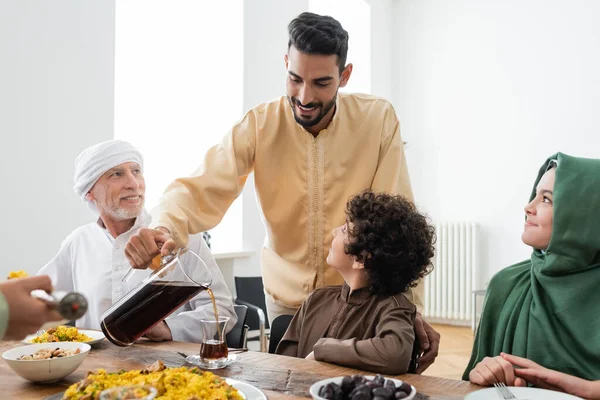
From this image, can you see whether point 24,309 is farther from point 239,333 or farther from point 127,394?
point 239,333

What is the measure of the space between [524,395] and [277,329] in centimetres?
96

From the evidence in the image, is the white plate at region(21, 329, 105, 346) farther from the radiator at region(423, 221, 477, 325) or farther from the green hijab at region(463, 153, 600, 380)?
the radiator at region(423, 221, 477, 325)

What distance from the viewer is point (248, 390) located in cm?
127

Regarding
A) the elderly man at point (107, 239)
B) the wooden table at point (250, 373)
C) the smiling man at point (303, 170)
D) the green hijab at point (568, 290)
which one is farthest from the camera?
the elderly man at point (107, 239)

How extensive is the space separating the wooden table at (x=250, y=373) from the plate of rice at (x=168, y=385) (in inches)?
5.9

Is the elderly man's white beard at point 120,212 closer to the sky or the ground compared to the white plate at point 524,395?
closer to the sky

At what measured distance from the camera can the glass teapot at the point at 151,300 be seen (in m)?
1.44

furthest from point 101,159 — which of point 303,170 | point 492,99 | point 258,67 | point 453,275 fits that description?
point 492,99

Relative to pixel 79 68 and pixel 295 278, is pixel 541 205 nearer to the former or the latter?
pixel 295 278

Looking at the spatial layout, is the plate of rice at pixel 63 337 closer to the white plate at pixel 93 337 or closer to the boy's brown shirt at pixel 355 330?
the white plate at pixel 93 337

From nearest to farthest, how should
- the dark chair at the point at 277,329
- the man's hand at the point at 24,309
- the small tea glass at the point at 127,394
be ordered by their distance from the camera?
the small tea glass at the point at 127,394
the man's hand at the point at 24,309
the dark chair at the point at 277,329

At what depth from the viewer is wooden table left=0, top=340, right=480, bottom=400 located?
1.34m

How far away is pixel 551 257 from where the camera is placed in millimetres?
1756

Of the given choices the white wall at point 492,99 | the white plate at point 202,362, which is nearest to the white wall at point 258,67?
the white wall at point 492,99
